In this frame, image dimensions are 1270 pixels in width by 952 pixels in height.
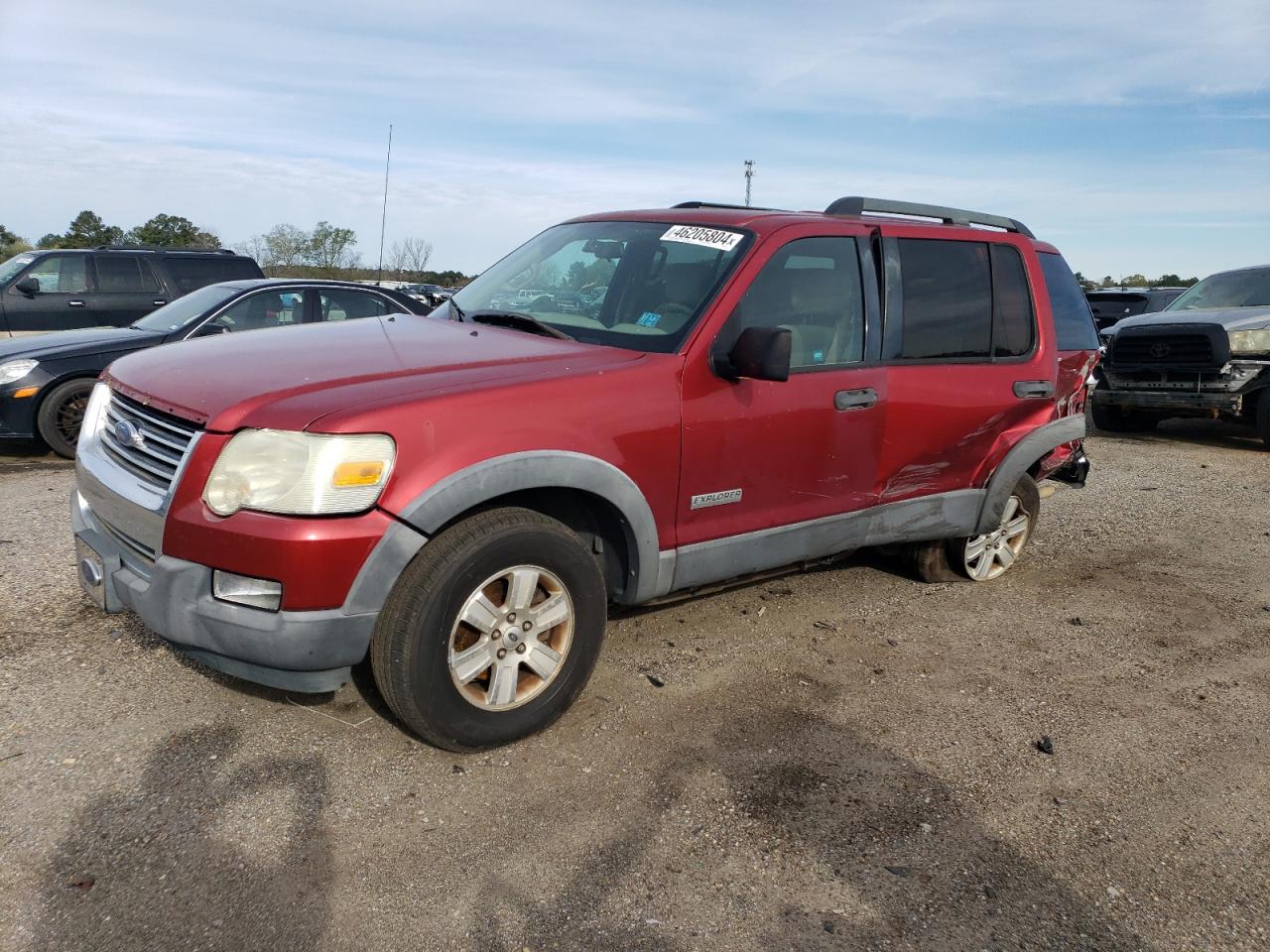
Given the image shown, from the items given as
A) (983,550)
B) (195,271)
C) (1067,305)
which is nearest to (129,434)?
(983,550)

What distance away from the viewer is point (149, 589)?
9.63 feet

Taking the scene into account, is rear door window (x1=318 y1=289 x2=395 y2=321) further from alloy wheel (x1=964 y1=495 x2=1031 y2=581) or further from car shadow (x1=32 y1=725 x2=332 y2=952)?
car shadow (x1=32 y1=725 x2=332 y2=952)

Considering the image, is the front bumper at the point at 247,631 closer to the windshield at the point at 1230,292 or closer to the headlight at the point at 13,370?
the headlight at the point at 13,370

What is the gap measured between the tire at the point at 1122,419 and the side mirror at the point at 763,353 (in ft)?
30.9

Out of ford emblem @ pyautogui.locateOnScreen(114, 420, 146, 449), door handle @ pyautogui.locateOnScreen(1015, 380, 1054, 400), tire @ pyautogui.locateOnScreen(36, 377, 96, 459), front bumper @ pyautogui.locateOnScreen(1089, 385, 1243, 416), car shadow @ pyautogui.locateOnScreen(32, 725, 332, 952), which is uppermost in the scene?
door handle @ pyautogui.locateOnScreen(1015, 380, 1054, 400)

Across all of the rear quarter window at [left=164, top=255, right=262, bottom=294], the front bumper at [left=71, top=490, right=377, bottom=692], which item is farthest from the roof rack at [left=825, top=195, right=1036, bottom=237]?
the rear quarter window at [left=164, top=255, right=262, bottom=294]

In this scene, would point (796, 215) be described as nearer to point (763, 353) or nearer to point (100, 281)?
point (763, 353)

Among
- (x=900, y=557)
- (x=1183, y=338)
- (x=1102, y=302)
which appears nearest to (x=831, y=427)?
(x=900, y=557)

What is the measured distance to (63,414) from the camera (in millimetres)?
7465

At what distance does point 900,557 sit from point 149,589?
12.6ft

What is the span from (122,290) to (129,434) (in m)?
9.20

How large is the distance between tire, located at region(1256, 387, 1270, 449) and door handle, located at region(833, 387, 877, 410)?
320 inches

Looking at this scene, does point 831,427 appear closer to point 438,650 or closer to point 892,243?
point 892,243

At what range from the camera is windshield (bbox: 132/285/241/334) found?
7.80m
